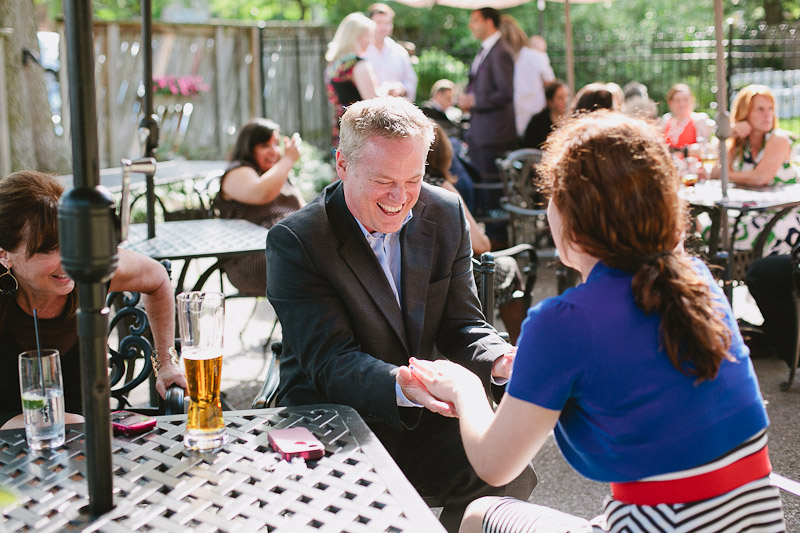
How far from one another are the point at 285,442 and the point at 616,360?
679 mm

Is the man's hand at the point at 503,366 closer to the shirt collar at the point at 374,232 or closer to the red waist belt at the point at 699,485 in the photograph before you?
the shirt collar at the point at 374,232

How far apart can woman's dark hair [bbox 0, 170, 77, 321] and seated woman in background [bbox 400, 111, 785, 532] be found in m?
1.27

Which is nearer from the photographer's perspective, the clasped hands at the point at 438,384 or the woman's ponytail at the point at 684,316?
the woman's ponytail at the point at 684,316

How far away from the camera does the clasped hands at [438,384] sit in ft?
5.81

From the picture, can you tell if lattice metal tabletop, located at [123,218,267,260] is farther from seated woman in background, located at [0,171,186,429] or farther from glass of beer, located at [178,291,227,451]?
glass of beer, located at [178,291,227,451]

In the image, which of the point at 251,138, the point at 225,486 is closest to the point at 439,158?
the point at 251,138

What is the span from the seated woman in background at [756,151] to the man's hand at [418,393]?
12.2 ft

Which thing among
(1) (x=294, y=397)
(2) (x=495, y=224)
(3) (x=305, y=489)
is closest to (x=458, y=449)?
(1) (x=294, y=397)

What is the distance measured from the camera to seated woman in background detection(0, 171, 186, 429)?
6.78 feet

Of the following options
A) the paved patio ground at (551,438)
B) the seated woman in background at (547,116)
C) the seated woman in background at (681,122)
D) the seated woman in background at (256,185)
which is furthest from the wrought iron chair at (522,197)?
the seated woman in background at (256,185)

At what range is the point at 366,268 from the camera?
7.32 ft

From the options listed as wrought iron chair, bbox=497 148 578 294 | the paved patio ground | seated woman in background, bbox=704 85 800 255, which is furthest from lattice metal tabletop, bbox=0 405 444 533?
wrought iron chair, bbox=497 148 578 294

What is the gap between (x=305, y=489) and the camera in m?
1.46

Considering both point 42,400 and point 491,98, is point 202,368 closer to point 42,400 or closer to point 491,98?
point 42,400
